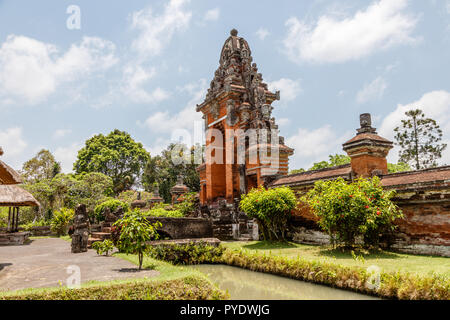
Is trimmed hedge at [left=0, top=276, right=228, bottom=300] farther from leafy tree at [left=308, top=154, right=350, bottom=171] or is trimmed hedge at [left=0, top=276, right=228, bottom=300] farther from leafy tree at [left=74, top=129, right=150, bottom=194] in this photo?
leafy tree at [left=74, top=129, right=150, bottom=194]

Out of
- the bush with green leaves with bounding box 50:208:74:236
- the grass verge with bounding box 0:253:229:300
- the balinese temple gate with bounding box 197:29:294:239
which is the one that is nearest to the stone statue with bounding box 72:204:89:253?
the grass verge with bounding box 0:253:229:300

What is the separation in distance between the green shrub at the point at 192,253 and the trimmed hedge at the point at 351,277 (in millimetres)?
1283

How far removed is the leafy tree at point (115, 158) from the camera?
3878 centimetres

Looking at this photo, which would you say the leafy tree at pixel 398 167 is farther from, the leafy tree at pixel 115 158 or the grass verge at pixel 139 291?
the leafy tree at pixel 115 158

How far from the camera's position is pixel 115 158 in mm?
39250

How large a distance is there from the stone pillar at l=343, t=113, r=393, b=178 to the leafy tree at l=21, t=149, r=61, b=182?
30232mm

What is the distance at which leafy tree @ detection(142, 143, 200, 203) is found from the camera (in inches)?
1358

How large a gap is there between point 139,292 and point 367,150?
7660 mm

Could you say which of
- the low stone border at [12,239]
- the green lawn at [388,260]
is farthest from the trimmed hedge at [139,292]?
the low stone border at [12,239]

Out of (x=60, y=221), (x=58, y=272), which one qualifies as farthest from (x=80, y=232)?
(x=60, y=221)

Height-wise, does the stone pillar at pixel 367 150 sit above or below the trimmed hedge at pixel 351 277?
above

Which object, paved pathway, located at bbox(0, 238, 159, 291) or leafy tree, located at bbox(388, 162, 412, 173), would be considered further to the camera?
leafy tree, located at bbox(388, 162, 412, 173)

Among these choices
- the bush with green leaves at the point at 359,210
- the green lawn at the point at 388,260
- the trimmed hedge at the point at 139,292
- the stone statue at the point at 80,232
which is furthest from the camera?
the stone statue at the point at 80,232
